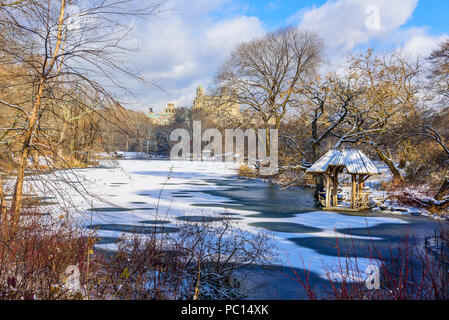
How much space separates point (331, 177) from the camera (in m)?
15.0

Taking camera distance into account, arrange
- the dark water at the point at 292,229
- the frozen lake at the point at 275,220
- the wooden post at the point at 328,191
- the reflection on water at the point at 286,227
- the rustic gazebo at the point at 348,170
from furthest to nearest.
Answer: the wooden post at the point at 328,191, the rustic gazebo at the point at 348,170, the reflection on water at the point at 286,227, the frozen lake at the point at 275,220, the dark water at the point at 292,229

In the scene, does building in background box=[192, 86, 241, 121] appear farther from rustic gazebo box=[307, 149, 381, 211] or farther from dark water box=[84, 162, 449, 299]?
rustic gazebo box=[307, 149, 381, 211]

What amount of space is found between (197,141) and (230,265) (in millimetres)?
57909

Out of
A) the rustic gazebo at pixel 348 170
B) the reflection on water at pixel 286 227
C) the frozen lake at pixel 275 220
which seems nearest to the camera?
the frozen lake at pixel 275 220

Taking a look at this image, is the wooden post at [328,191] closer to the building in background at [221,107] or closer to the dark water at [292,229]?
the dark water at [292,229]

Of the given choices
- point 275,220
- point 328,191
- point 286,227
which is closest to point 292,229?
point 286,227

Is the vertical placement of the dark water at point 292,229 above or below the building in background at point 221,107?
below

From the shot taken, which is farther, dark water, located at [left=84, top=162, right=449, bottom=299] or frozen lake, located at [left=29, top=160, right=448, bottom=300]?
frozen lake, located at [left=29, top=160, right=448, bottom=300]

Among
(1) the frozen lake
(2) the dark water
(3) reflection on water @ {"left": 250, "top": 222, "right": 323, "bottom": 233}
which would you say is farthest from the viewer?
(3) reflection on water @ {"left": 250, "top": 222, "right": 323, "bottom": 233}

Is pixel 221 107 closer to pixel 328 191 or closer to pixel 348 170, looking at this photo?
pixel 328 191

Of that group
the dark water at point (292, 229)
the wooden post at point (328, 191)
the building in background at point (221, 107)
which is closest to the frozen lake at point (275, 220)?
the dark water at point (292, 229)

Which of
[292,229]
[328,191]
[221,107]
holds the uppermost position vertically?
[221,107]

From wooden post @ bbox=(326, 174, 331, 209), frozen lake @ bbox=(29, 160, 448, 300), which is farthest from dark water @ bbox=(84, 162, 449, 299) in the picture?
wooden post @ bbox=(326, 174, 331, 209)

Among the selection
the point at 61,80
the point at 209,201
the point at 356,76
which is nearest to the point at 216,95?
the point at 356,76
